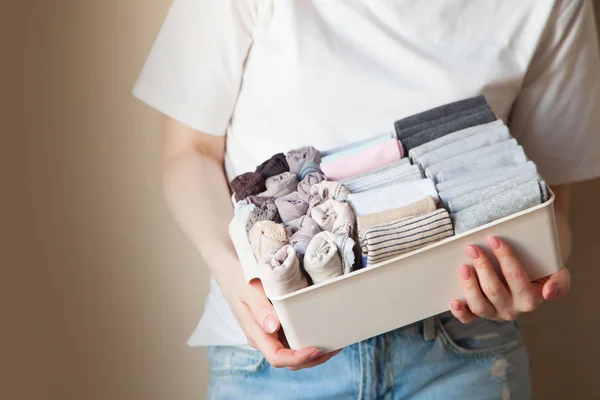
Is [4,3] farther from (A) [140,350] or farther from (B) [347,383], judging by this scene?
(B) [347,383]

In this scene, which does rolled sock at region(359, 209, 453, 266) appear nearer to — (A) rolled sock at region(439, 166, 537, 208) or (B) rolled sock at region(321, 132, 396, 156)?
(A) rolled sock at region(439, 166, 537, 208)

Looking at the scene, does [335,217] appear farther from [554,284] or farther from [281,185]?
[554,284]

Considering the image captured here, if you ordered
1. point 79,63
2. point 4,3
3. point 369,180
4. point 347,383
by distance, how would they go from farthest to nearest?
point 79,63 < point 4,3 < point 347,383 < point 369,180

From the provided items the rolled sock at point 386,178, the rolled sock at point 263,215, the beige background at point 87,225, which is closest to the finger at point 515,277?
the rolled sock at point 386,178

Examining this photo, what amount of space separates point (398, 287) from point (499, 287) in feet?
0.39

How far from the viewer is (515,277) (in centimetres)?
70

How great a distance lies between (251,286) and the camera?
747 millimetres

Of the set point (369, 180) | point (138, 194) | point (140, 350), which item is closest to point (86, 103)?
point (138, 194)

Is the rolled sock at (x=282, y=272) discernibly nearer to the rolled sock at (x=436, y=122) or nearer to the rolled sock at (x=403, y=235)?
the rolled sock at (x=403, y=235)

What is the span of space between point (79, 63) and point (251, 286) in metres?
0.55

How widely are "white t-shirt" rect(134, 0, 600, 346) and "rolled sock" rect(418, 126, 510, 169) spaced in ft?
0.49

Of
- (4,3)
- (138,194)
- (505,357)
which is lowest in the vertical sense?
(505,357)

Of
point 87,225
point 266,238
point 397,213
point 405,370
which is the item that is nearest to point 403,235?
point 397,213

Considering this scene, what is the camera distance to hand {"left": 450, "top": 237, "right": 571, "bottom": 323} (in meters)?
0.67
